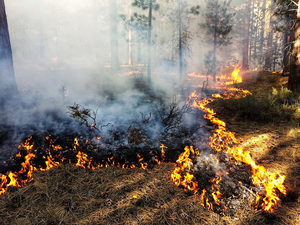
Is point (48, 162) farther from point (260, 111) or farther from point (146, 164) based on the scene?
point (260, 111)

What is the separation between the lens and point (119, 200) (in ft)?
8.27

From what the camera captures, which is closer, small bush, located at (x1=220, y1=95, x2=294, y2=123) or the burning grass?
the burning grass

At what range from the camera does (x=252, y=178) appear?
316 cm

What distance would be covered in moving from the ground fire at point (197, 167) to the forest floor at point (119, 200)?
0.49 ft

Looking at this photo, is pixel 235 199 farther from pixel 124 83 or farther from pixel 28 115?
pixel 124 83

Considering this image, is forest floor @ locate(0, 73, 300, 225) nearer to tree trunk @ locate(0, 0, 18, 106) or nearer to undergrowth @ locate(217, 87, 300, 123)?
undergrowth @ locate(217, 87, 300, 123)

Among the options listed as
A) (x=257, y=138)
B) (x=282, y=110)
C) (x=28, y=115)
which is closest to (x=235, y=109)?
(x=282, y=110)

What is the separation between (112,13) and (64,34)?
2847 centimetres

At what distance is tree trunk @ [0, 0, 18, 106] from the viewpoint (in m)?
5.87

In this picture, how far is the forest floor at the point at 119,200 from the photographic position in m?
2.23

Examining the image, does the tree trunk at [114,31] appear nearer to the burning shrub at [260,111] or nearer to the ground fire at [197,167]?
the burning shrub at [260,111]

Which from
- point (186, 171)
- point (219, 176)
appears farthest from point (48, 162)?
point (219, 176)

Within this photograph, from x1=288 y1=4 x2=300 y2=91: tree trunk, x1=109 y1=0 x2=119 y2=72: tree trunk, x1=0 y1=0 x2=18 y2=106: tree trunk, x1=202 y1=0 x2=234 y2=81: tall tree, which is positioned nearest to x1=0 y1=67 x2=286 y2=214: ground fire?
x1=0 y1=0 x2=18 y2=106: tree trunk

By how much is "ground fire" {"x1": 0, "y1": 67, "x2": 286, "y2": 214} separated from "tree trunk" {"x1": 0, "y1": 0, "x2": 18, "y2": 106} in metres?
3.23
